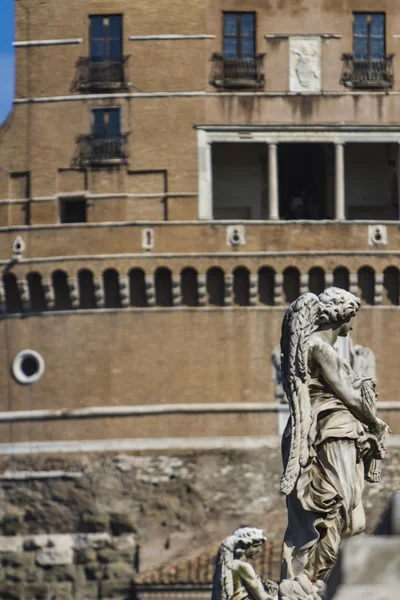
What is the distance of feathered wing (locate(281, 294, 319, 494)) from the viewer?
39.9 feet

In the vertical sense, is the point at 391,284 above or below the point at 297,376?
below

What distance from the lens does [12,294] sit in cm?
4656

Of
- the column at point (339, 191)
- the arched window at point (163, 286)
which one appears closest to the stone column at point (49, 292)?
the arched window at point (163, 286)

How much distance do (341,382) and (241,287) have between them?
110ft

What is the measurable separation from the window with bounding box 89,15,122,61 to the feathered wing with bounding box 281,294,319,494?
3491cm

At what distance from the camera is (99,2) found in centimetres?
4731

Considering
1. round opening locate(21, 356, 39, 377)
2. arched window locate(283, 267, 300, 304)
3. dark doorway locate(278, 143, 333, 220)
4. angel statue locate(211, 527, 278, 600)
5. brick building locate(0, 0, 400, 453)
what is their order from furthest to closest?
dark doorway locate(278, 143, 333, 220), round opening locate(21, 356, 39, 377), arched window locate(283, 267, 300, 304), brick building locate(0, 0, 400, 453), angel statue locate(211, 527, 278, 600)

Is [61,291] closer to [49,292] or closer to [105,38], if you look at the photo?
[49,292]

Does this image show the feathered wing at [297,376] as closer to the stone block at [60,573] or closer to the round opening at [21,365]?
the round opening at [21,365]

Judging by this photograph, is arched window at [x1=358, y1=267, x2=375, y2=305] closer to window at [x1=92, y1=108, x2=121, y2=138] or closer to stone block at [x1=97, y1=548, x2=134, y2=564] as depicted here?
window at [x1=92, y1=108, x2=121, y2=138]

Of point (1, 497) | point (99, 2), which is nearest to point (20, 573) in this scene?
point (1, 497)

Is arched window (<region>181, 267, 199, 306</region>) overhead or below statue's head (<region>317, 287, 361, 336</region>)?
below

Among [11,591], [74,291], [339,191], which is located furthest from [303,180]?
[11,591]

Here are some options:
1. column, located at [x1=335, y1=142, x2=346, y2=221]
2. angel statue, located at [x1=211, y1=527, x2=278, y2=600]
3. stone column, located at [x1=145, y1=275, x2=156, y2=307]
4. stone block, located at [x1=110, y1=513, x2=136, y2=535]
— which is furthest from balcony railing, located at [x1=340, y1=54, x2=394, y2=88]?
angel statue, located at [x1=211, y1=527, x2=278, y2=600]
